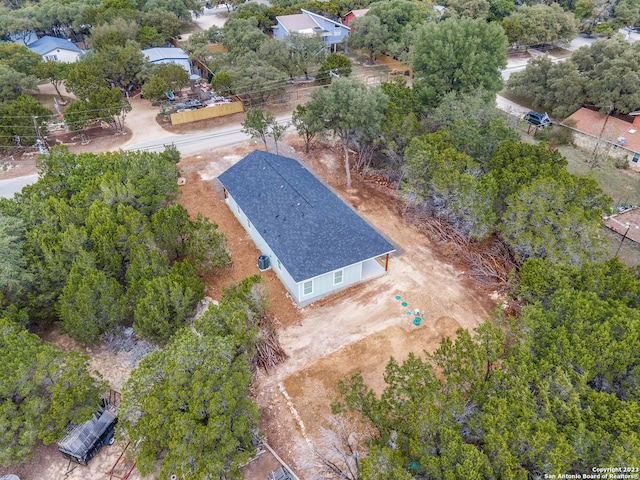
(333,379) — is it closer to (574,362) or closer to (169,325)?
(169,325)

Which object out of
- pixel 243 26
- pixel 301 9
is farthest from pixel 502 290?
pixel 301 9

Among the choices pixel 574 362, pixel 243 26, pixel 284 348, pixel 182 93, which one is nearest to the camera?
pixel 574 362

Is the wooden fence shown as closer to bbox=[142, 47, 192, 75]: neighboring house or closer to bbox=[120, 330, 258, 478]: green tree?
bbox=[142, 47, 192, 75]: neighboring house

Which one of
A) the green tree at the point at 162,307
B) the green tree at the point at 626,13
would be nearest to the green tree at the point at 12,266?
the green tree at the point at 162,307

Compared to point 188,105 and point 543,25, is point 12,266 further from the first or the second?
point 543,25

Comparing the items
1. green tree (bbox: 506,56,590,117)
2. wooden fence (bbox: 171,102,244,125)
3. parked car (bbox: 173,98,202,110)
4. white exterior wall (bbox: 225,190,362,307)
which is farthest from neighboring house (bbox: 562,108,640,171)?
parked car (bbox: 173,98,202,110)

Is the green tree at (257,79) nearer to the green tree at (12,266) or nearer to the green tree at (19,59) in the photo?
the green tree at (19,59)
